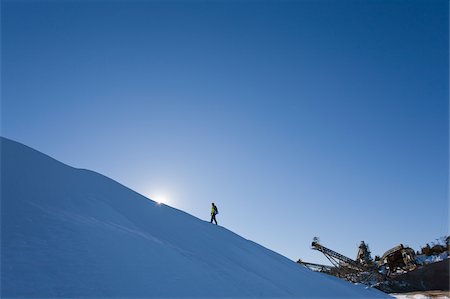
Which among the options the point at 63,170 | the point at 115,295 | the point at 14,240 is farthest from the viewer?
the point at 63,170

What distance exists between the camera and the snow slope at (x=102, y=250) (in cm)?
505

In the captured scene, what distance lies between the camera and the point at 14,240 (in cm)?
561

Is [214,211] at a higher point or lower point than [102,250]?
higher

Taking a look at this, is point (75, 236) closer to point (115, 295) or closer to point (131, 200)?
point (115, 295)

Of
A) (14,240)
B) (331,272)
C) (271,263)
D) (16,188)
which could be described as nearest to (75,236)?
(14,240)

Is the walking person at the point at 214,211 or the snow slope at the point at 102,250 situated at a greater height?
the walking person at the point at 214,211

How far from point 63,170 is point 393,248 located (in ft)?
96.4

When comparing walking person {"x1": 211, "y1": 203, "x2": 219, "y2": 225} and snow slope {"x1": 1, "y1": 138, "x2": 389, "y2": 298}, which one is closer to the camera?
snow slope {"x1": 1, "y1": 138, "x2": 389, "y2": 298}

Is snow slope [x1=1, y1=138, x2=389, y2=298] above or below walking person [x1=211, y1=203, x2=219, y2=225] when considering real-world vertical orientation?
below

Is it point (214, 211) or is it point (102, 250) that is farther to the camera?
point (214, 211)

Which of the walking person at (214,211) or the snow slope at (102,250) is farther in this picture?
the walking person at (214,211)

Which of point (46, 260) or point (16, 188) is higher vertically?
point (16, 188)

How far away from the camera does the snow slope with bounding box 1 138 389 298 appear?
199 inches

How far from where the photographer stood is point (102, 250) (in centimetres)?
635
